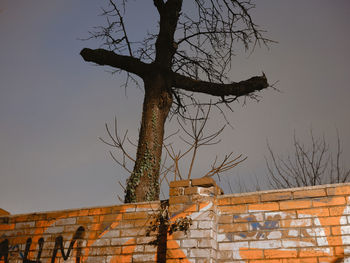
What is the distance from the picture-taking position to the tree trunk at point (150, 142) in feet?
18.6

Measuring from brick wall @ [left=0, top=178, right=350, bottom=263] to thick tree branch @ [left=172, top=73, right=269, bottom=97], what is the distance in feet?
10.0

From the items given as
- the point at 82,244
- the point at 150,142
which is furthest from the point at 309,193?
the point at 150,142

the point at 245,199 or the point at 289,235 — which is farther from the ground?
the point at 245,199

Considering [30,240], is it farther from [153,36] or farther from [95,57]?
[153,36]

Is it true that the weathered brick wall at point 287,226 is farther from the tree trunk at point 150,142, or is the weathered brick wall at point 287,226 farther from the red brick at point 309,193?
the tree trunk at point 150,142

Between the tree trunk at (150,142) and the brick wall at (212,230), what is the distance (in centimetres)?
130

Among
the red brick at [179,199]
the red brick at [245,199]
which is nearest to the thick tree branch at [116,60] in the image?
the red brick at [179,199]

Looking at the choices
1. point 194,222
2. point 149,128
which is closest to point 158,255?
point 194,222

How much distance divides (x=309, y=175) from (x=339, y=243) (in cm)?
546

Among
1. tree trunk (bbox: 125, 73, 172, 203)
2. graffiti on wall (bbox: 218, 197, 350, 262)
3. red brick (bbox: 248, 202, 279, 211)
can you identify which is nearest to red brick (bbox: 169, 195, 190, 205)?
graffiti on wall (bbox: 218, 197, 350, 262)

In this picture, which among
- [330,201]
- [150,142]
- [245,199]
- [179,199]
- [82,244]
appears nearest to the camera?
[330,201]

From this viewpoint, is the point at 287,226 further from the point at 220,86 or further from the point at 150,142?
the point at 220,86

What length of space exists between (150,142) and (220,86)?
69.5 inches

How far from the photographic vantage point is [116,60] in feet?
21.9
